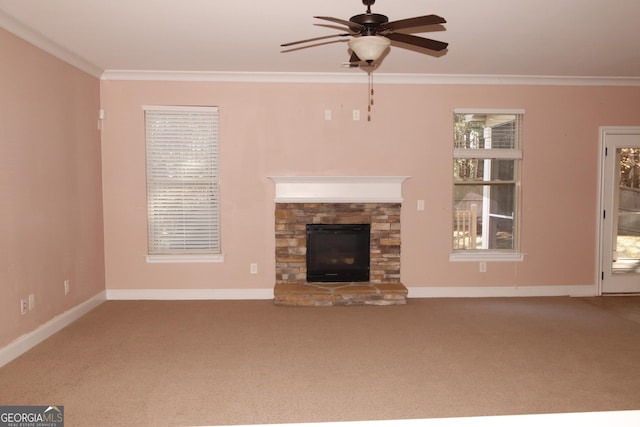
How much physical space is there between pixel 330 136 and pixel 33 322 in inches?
138

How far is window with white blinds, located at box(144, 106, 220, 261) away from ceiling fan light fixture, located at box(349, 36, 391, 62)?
2.93 metres

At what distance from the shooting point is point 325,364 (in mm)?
3293

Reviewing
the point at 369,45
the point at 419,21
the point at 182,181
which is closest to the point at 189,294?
the point at 182,181

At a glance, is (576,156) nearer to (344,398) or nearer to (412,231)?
(412,231)

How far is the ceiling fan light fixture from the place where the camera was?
2.48 m

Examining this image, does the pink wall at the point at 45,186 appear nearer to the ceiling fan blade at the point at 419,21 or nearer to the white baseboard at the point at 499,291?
the ceiling fan blade at the point at 419,21

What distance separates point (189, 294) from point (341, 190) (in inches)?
86.8

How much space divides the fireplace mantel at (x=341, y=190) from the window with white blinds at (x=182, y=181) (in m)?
0.84

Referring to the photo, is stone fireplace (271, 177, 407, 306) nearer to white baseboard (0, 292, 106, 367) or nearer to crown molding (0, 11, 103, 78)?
white baseboard (0, 292, 106, 367)

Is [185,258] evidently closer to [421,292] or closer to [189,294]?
[189,294]

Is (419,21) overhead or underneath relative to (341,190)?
overhead

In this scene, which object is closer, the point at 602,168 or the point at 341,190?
the point at 341,190

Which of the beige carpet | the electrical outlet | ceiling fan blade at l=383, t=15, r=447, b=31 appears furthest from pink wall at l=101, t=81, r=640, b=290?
ceiling fan blade at l=383, t=15, r=447, b=31

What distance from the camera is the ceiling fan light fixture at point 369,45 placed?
2.48m
